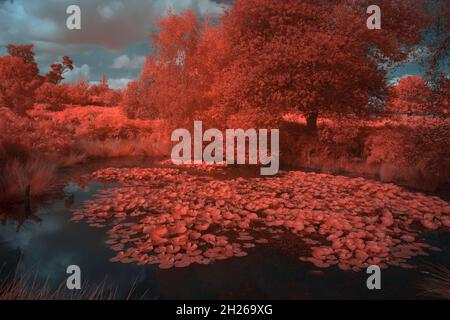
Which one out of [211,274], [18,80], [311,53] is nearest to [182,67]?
[311,53]

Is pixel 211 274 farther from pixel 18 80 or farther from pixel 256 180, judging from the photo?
pixel 18 80

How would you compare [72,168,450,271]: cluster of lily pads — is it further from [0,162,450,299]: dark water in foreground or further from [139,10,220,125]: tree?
[139,10,220,125]: tree

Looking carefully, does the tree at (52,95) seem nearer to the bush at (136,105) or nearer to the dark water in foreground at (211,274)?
the bush at (136,105)

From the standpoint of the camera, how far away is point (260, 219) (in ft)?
23.3

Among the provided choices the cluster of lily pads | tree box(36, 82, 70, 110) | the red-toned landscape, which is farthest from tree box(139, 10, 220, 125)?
tree box(36, 82, 70, 110)

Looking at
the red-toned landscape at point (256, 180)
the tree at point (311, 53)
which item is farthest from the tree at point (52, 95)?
the tree at point (311, 53)

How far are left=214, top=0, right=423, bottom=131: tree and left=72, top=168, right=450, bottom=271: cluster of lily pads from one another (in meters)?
4.73

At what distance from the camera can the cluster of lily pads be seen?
5305 millimetres

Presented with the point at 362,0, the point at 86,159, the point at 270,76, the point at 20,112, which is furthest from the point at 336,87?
the point at 20,112

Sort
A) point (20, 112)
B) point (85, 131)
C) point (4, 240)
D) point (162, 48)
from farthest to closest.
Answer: point (20, 112) → point (85, 131) → point (162, 48) → point (4, 240)

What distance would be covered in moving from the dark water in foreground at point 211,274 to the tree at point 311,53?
28.7 feet

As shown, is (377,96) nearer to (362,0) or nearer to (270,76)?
(362,0)
